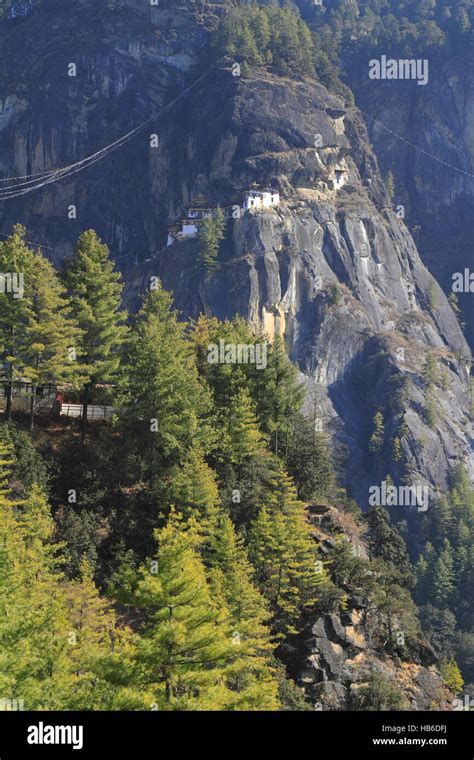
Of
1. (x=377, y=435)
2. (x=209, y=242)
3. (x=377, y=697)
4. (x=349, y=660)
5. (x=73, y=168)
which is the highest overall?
(x=73, y=168)

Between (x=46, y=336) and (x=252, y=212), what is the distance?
66.6 m

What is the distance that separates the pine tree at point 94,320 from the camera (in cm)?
4069

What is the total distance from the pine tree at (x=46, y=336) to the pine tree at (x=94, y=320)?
4.59 ft

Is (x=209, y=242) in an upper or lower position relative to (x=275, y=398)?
upper

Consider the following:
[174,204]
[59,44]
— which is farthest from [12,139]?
[174,204]

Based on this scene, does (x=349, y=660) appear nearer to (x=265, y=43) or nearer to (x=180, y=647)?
(x=180, y=647)

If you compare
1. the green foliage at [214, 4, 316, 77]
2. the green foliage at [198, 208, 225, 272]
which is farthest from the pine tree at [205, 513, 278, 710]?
the green foliage at [214, 4, 316, 77]

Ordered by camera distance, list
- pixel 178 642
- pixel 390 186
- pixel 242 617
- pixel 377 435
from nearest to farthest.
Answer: pixel 178 642
pixel 242 617
pixel 377 435
pixel 390 186

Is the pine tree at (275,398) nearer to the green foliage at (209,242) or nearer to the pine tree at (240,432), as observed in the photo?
the pine tree at (240,432)

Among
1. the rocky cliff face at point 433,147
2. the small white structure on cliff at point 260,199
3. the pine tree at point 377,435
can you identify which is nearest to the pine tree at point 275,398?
the pine tree at point 377,435

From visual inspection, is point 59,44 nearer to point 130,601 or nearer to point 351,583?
point 351,583

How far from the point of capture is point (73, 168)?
404 ft

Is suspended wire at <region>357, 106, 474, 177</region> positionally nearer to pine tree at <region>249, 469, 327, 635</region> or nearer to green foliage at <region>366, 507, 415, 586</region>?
green foliage at <region>366, 507, 415, 586</region>

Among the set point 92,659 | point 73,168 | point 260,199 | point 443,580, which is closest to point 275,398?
point 92,659
